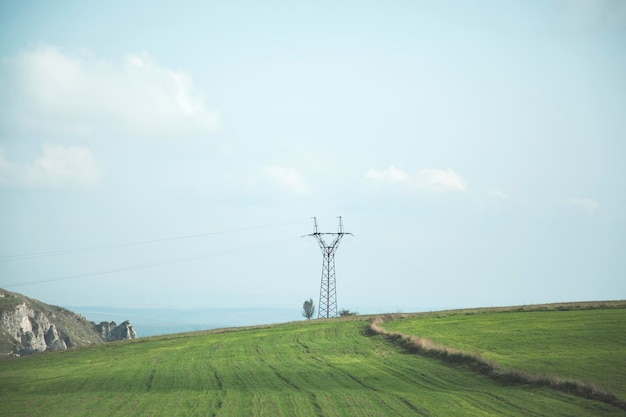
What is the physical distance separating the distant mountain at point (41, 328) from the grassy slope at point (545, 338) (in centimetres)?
9221

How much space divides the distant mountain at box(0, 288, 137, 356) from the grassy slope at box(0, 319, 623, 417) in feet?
249

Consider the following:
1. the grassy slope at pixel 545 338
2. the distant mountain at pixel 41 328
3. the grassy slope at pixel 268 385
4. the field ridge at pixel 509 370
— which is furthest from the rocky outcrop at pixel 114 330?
the field ridge at pixel 509 370

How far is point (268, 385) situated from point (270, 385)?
0.15 meters

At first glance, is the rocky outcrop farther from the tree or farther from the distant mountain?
the tree

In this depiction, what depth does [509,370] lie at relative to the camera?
123 ft

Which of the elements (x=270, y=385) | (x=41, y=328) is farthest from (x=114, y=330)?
(x=270, y=385)

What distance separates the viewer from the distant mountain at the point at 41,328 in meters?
133

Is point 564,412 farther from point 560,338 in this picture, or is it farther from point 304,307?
point 304,307

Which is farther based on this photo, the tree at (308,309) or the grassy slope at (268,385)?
the tree at (308,309)

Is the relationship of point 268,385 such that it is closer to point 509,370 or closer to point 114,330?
point 509,370

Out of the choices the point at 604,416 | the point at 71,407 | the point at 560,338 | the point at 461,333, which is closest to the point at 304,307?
the point at 461,333

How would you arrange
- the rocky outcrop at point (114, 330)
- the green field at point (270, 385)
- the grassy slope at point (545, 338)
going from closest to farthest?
the green field at point (270, 385) < the grassy slope at point (545, 338) < the rocky outcrop at point (114, 330)

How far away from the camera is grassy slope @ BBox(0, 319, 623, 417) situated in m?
31.3

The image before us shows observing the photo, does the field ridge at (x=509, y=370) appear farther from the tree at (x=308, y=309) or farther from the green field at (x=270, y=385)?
the tree at (x=308, y=309)
